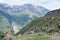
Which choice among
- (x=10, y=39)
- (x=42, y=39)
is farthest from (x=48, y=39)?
(x=10, y=39)

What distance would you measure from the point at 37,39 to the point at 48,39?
463 centimetres

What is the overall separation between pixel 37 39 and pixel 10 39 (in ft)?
36.2

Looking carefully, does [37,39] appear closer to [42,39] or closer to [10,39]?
[42,39]

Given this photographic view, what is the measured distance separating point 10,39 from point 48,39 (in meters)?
15.5

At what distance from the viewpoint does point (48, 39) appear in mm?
76312

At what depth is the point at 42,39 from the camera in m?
78.2

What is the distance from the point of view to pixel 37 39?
3073 inches

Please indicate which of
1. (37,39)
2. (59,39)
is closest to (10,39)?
(37,39)

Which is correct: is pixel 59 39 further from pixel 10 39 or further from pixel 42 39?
pixel 10 39

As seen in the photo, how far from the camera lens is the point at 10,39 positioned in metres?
78.8

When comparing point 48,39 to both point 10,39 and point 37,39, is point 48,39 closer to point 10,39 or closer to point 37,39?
point 37,39

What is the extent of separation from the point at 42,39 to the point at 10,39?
42.8 feet

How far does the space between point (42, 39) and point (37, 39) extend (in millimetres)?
2046

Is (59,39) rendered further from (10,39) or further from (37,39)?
(10,39)
